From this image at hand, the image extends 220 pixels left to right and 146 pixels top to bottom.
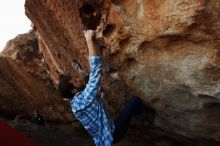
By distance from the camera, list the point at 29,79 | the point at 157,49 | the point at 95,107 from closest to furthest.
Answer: the point at 157,49
the point at 95,107
the point at 29,79

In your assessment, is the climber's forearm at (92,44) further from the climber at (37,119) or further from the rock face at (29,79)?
the climber at (37,119)

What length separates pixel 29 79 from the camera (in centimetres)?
712

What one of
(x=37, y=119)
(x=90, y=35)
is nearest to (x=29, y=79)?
(x=37, y=119)

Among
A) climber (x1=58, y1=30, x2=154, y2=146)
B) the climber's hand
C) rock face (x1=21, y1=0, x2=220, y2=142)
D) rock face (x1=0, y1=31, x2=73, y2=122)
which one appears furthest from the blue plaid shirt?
rock face (x1=0, y1=31, x2=73, y2=122)

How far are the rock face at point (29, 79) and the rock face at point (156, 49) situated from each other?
1.38 metres

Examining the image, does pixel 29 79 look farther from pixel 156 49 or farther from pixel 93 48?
pixel 156 49

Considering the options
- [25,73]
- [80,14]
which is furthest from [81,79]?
[25,73]

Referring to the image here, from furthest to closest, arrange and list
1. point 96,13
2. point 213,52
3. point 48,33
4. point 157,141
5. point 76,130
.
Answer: point 76,130 < point 157,141 < point 48,33 < point 96,13 < point 213,52

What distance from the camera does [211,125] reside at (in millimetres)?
4723

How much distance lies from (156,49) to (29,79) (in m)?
3.43

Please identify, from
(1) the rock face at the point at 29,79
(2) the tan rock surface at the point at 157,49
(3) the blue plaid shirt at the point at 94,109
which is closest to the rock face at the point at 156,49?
(2) the tan rock surface at the point at 157,49

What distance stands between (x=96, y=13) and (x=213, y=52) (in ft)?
4.78

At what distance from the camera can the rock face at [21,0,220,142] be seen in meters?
3.85

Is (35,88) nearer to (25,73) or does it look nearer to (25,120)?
(25,73)
